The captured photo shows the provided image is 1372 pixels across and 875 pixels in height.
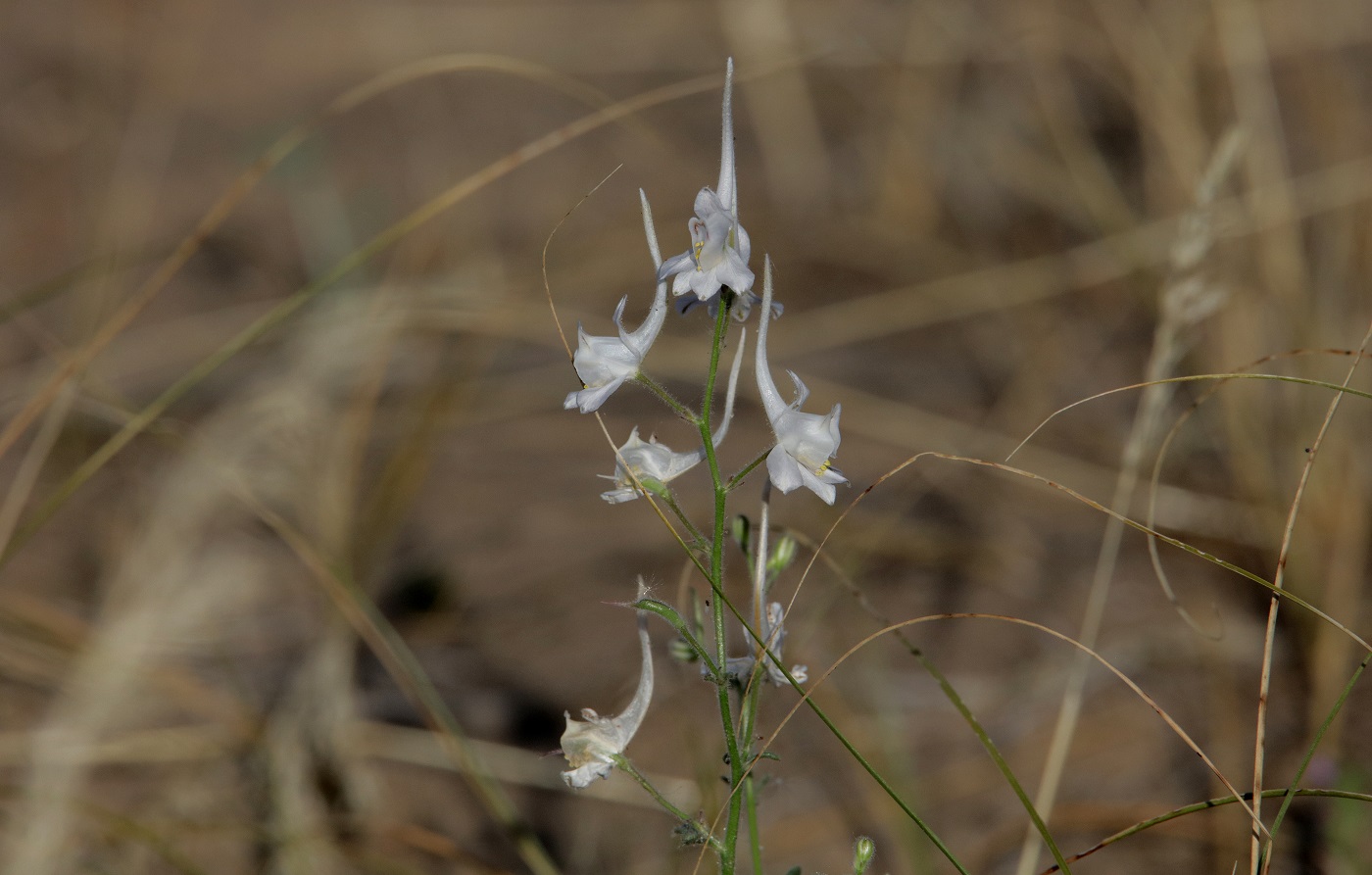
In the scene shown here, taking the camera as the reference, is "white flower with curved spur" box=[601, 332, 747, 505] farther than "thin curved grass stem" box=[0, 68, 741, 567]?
No

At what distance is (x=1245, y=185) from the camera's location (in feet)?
9.50

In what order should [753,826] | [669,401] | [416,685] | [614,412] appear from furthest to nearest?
[614,412], [416,685], [753,826], [669,401]

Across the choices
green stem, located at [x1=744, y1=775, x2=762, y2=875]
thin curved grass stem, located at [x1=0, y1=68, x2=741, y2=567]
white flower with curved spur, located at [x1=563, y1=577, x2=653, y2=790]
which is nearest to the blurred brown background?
thin curved grass stem, located at [x1=0, y1=68, x2=741, y2=567]

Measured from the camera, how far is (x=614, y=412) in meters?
2.78

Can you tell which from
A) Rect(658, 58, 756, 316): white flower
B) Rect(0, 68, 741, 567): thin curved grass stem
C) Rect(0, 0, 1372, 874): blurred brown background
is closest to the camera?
Rect(658, 58, 756, 316): white flower

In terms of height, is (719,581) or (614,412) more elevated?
(614,412)

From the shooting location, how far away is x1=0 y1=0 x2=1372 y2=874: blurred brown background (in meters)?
1.77

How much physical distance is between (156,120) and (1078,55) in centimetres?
322

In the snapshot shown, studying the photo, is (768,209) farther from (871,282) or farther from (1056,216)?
(1056,216)

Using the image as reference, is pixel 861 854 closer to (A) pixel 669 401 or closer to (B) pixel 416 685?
(A) pixel 669 401

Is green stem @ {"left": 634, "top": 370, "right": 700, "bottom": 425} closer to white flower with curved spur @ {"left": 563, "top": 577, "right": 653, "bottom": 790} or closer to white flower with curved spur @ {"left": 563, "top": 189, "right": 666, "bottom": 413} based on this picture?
white flower with curved spur @ {"left": 563, "top": 189, "right": 666, "bottom": 413}

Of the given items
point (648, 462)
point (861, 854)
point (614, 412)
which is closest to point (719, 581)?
point (648, 462)

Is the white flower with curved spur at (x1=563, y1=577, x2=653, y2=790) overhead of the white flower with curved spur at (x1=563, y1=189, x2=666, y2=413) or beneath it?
beneath

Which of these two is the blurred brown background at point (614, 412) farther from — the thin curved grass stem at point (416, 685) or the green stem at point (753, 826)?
the green stem at point (753, 826)
